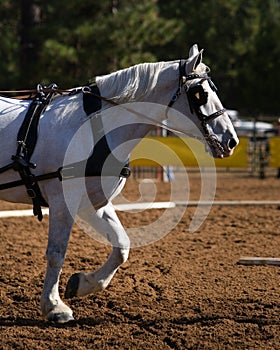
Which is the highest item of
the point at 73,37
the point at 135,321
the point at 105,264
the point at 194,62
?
the point at 73,37

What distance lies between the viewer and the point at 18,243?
798 cm

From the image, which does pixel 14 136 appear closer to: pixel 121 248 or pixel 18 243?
pixel 121 248

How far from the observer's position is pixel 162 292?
19.2 feet

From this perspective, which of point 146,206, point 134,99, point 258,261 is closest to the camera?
point 134,99

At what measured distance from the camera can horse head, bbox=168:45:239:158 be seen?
16.8 feet

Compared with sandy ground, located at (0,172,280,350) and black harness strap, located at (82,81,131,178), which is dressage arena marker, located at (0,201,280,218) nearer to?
sandy ground, located at (0,172,280,350)

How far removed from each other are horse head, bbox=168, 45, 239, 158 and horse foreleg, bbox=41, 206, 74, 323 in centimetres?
121

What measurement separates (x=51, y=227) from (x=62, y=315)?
66cm

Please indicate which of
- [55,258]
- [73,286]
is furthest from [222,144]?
[73,286]

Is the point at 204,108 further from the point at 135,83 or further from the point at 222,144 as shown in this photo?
the point at 135,83

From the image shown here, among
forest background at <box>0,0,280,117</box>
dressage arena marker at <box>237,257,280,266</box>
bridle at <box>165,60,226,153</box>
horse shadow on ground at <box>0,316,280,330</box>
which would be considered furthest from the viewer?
forest background at <box>0,0,280,117</box>

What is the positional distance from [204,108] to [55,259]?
1607 mm

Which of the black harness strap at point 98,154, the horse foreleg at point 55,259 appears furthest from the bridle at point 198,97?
the horse foreleg at point 55,259

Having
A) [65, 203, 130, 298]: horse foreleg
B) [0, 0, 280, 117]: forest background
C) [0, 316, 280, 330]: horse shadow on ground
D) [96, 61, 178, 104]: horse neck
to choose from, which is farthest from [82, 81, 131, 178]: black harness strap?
[0, 0, 280, 117]: forest background
